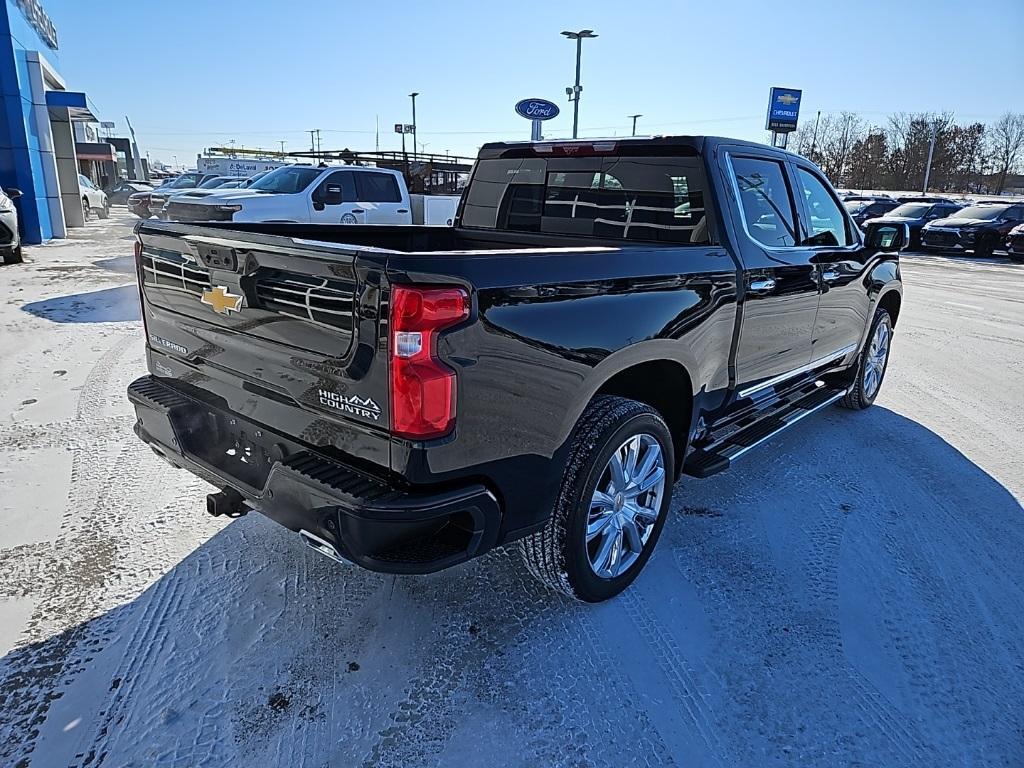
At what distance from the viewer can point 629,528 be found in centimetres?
305

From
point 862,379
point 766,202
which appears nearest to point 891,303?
point 862,379

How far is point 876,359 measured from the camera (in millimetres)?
5871

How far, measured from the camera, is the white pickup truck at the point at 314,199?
40.7 ft

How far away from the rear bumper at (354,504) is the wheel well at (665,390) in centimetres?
97

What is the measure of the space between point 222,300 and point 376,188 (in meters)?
11.7

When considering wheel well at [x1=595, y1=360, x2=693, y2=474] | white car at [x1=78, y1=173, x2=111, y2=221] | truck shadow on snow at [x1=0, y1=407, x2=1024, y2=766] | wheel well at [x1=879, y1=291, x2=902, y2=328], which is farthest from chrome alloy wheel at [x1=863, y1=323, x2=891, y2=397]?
white car at [x1=78, y1=173, x2=111, y2=221]

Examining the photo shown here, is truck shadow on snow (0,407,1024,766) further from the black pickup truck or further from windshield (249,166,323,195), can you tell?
windshield (249,166,323,195)

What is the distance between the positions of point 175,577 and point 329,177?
1147 centimetres

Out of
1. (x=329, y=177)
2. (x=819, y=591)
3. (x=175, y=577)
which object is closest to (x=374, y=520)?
(x=175, y=577)

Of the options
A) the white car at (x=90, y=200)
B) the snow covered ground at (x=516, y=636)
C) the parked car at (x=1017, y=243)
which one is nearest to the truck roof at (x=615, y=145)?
the snow covered ground at (x=516, y=636)

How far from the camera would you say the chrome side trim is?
12.7ft

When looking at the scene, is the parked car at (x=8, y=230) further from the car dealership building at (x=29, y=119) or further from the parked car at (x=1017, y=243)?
the parked car at (x=1017, y=243)

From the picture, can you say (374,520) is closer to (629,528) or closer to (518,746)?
(518,746)

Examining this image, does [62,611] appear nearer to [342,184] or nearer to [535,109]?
[342,184]
